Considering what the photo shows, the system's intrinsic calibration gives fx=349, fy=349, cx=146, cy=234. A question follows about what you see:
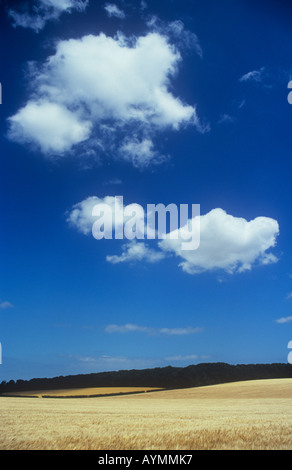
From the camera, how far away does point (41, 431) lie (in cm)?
1600

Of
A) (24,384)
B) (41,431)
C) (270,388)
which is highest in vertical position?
(41,431)

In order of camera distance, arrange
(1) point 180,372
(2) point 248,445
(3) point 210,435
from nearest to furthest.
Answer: (2) point 248,445, (3) point 210,435, (1) point 180,372

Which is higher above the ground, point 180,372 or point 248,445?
point 248,445

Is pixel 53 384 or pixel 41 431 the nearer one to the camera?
pixel 41 431

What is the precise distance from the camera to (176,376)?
8294cm

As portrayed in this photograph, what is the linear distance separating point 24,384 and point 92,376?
20002 millimetres

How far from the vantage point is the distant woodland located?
8163 centimetres

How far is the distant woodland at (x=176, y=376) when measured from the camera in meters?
81.6

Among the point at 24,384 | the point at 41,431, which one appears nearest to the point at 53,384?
the point at 24,384
